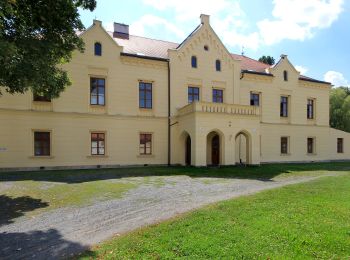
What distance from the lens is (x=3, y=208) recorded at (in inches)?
414

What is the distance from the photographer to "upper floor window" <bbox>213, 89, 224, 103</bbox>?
91.4 feet

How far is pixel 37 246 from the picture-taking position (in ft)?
22.7

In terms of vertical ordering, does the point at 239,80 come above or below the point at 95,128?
above

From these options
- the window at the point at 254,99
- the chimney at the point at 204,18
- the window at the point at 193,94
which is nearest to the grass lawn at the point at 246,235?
the window at the point at 193,94

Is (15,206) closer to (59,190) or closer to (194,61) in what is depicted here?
(59,190)

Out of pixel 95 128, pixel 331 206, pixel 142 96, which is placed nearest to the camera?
pixel 331 206

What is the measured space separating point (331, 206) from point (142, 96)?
724 inches

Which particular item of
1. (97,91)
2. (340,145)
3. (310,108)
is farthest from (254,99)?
(97,91)

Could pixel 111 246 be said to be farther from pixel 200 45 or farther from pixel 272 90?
pixel 272 90

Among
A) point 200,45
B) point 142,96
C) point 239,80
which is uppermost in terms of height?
point 200,45

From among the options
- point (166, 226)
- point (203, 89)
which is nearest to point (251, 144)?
point (203, 89)

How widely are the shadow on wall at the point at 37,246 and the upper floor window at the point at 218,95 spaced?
70.8ft

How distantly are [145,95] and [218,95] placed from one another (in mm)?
6478

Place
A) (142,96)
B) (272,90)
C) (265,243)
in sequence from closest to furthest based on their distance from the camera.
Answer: (265,243)
(142,96)
(272,90)
